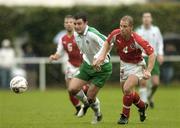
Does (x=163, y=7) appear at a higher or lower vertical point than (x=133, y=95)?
higher

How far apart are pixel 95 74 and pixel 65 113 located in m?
3.17

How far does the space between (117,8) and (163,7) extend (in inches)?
88.2

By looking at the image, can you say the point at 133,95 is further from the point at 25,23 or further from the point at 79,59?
the point at 25,23

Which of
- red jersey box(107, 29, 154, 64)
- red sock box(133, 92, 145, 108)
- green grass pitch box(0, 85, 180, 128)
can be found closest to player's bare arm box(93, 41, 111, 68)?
red jersey box(107, 29, 154, 64)

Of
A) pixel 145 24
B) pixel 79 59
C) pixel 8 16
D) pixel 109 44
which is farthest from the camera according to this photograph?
pixel 8 16

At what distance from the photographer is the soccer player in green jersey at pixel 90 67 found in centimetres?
1551

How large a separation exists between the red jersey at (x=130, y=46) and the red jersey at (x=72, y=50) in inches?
138

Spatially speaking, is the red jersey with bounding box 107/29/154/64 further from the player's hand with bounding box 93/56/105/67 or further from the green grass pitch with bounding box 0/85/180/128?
the green grass pitch with bounding box 0/85/180/128

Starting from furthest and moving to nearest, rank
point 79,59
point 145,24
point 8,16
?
point 8,16 → point 145,24 → point 79,59

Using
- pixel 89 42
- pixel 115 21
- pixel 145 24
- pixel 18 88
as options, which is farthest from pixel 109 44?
pixel 115 21

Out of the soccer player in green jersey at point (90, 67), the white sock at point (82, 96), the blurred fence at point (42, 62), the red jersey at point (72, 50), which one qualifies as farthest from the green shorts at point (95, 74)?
the blurred fence at point (42, 62)

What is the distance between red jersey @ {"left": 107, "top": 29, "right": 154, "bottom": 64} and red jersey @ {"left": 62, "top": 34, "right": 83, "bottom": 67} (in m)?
3.50

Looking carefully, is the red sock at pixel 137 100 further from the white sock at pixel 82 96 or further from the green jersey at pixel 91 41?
the white sock at pixel 82 96

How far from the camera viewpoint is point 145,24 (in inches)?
829
